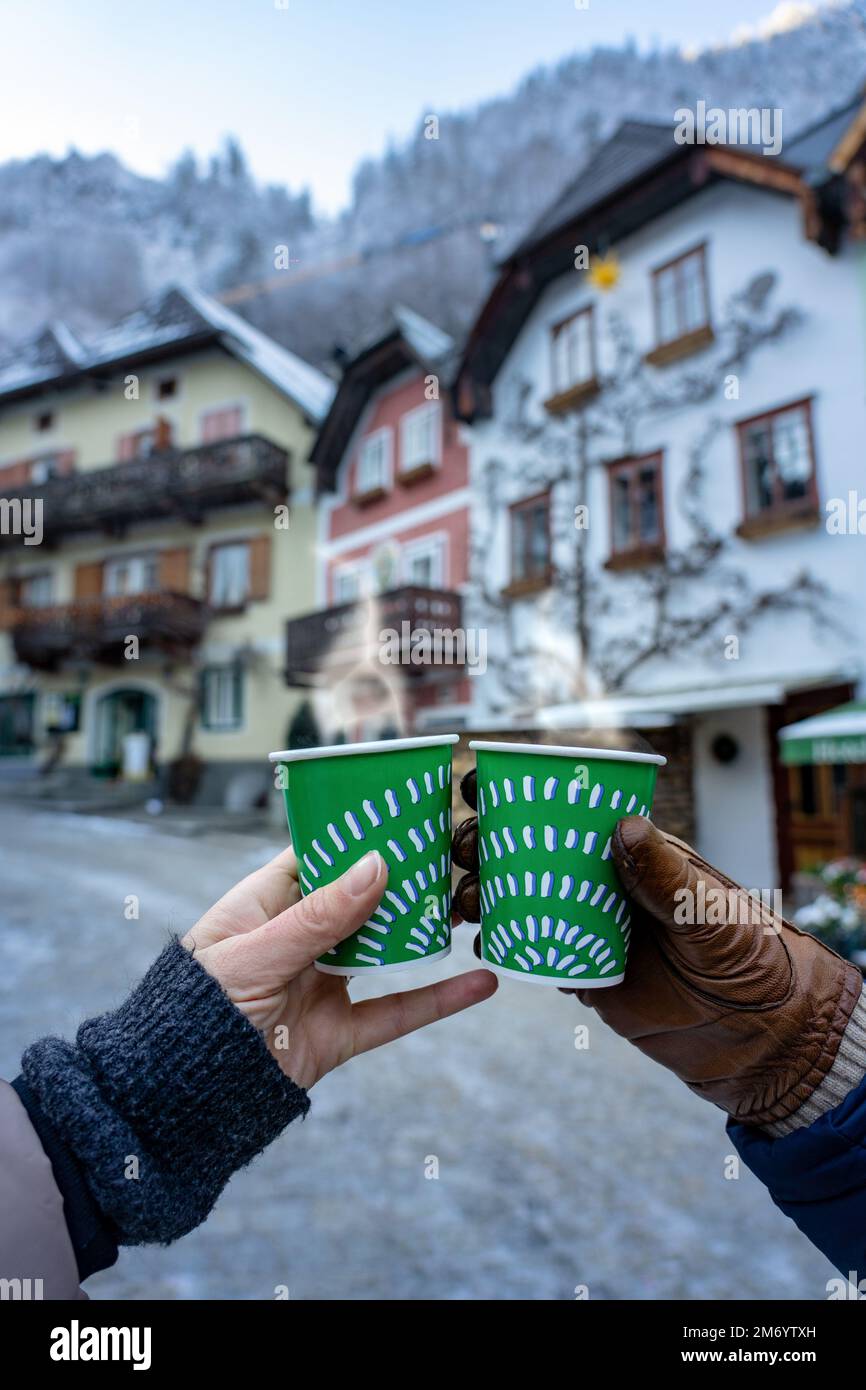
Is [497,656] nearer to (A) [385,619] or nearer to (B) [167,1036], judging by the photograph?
(A) [385,619]

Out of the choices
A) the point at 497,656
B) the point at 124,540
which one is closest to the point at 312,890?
the point at 497,656

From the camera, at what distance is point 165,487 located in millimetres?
10352

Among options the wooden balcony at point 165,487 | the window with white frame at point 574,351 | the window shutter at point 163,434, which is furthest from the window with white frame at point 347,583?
the window shutter at point 163,434

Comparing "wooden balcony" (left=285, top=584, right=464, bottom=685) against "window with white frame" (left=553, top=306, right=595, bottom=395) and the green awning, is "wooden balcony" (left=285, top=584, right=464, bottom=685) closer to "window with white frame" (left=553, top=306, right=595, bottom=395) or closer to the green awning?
"window with white frame" (left=553, top=306, right=595, bottom=395)

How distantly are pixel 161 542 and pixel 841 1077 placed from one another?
1140 centimetres

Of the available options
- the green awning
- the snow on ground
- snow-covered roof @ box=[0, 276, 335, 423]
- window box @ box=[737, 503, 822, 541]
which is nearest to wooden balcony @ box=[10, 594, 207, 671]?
snow-covered roof @ box=[0, 276, 335, 423]

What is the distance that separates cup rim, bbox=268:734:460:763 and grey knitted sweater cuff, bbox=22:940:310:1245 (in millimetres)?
192

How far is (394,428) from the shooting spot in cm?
881

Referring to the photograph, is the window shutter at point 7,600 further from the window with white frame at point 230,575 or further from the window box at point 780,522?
the window box at point 780,522

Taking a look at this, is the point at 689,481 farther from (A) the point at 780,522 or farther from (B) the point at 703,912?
(B) the point at 703,912

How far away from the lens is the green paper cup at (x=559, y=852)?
0.67 m

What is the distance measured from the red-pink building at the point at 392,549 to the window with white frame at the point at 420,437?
0.05 ft

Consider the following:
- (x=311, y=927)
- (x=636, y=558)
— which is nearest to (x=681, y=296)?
(x=636, y=558)

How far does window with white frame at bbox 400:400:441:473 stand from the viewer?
27.3ft
